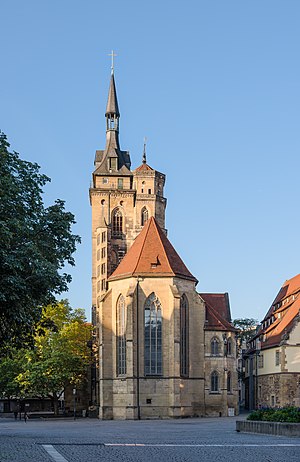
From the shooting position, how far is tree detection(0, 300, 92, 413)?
69562mm

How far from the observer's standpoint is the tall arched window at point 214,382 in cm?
6706

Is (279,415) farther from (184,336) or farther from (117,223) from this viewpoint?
(117,223)

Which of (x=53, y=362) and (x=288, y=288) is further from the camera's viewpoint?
(x=288, y=288)

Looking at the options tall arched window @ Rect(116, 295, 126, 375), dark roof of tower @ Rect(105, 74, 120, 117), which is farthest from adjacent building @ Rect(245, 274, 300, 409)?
dark roof of tower @ Rect(105, 74, 120, 117)

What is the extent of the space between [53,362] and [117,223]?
26.3 metres

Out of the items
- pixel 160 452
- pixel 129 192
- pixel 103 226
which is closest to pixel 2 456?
pixel 160 452

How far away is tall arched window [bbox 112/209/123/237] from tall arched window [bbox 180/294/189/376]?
1087 inches

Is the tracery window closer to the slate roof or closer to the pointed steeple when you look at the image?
the slate roof

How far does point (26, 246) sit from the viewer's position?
2509cm

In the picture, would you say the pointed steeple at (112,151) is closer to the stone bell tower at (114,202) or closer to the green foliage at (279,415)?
the stone bell tower at (114,202)

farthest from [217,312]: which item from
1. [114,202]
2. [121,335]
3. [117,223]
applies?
[114,202]

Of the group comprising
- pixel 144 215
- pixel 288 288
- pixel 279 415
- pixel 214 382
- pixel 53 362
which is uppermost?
pixel 144 215

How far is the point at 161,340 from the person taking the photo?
62.8 metres

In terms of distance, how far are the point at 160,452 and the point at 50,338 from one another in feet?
169
